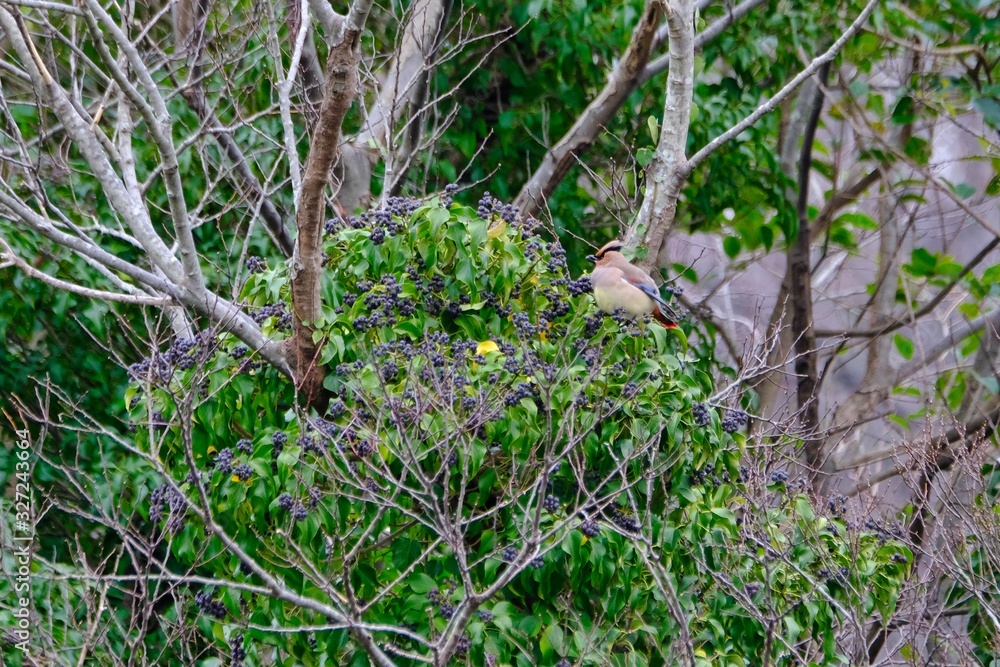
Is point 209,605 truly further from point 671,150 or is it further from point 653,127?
point 653,127

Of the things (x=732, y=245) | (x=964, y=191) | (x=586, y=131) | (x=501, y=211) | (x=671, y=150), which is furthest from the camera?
(x=732, y=245)

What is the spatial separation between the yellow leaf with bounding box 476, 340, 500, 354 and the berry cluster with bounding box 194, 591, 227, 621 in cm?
144

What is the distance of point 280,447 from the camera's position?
4234mm

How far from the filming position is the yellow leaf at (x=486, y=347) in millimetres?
4386

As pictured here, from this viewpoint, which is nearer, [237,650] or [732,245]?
[237,650]

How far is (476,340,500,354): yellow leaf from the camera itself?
439cm

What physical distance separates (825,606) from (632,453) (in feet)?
3.81

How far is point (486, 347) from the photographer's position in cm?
443

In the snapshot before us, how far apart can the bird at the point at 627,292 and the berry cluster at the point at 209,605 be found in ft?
6.33

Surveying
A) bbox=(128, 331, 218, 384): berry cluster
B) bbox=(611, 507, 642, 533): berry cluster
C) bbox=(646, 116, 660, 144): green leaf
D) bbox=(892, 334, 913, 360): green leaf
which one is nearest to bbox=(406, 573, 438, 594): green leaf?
bbox=(611, 507, 642, 533): berry cluster

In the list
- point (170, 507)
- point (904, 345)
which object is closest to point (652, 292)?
point (170, 507)

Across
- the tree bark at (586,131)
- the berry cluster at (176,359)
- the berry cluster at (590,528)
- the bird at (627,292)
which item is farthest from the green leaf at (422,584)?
the tree bark at (586,131)

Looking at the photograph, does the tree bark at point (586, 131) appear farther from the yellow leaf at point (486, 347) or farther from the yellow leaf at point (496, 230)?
the yellow leaf at point (486, 347)

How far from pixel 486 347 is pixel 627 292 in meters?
0.60
